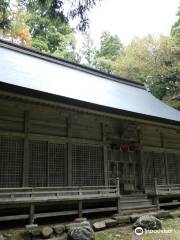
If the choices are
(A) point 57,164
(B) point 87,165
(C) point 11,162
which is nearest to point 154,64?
(B) point 87,165

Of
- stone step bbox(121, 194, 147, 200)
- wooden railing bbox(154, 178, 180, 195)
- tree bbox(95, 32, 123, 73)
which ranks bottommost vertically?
stone step bbox(121, 194, 147, 200)

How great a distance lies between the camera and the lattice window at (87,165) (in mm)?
12391

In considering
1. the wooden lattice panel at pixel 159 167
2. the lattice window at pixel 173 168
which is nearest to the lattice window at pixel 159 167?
the wooden lattice panel at pixel 159 167

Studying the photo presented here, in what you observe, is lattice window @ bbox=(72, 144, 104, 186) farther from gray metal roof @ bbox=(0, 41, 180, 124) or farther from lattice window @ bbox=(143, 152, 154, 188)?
lattice window @ bbox=(143, 152, 154, 188)

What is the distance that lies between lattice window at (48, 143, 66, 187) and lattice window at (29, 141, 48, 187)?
0.25 m

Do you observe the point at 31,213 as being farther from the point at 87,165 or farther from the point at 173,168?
the point at 173,168

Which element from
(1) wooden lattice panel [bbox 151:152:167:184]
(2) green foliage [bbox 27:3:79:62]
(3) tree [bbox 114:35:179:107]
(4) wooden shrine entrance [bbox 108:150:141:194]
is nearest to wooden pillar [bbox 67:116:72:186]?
(4) wooden shrine entrance [bbox 108:150:141:194]

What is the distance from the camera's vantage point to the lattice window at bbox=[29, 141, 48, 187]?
11.1 m

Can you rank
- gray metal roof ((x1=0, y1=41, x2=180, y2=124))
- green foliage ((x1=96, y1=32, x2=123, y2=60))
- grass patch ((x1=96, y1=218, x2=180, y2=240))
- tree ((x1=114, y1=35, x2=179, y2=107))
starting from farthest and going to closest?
green foliage ((x1=96, y1=32, x2=123, y2=60)) < tree ((x1=114, y1=35, x2=179, y2=107)) < gray metal roof ((x1=0, y1=41, x2=180, y2=124)) < grass patch ((x1=96, y1=218, x2=180, y2=240))

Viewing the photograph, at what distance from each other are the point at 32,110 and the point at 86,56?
31719 millimetres

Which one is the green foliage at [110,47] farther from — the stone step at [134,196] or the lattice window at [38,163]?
the lattice window at [38,163]

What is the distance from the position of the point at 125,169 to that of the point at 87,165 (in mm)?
2668

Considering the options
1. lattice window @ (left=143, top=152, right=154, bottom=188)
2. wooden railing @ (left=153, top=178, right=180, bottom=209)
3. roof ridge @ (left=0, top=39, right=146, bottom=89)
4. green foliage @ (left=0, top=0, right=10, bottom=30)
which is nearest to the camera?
green foliage @ (left=0, top=0, right=10, bottom=30)

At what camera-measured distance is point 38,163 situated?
1128cm
